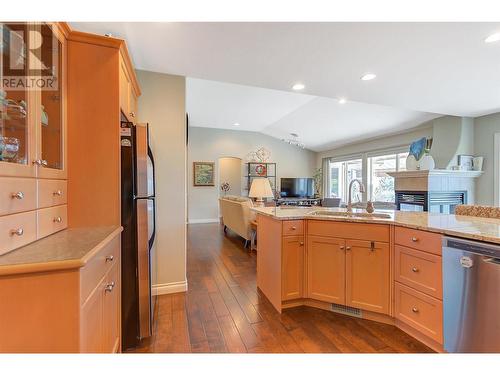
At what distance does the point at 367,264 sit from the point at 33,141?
2396 millimetres

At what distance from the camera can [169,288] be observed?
2631 millimetres

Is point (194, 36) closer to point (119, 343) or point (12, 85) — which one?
point (12, 85)

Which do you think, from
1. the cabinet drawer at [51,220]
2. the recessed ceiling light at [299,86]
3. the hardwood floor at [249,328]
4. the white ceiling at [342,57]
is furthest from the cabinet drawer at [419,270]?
the cabinet drawer at [51,220]

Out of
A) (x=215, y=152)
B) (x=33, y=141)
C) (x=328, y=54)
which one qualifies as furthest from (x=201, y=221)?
(x=33, y=141)

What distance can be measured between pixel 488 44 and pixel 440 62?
35 centimetres

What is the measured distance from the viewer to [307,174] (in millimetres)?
9016

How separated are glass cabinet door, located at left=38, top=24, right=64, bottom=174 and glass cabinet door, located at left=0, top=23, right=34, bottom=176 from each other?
3.8 inches

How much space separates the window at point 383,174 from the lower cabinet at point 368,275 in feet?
16.2

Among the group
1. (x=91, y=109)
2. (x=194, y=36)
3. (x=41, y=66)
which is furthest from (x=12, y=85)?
(x=194, y=36)

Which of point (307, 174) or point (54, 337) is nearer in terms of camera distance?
point (54, 337)

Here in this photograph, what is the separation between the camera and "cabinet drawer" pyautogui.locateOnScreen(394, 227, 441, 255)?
1644 millimetres

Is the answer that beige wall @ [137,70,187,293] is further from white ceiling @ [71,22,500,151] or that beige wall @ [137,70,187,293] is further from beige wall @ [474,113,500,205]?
beige wall @ [474,113,500,205]

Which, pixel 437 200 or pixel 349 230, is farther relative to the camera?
pixel 437 200

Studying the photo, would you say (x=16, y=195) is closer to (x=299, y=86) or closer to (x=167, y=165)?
(x=167, y=165)
